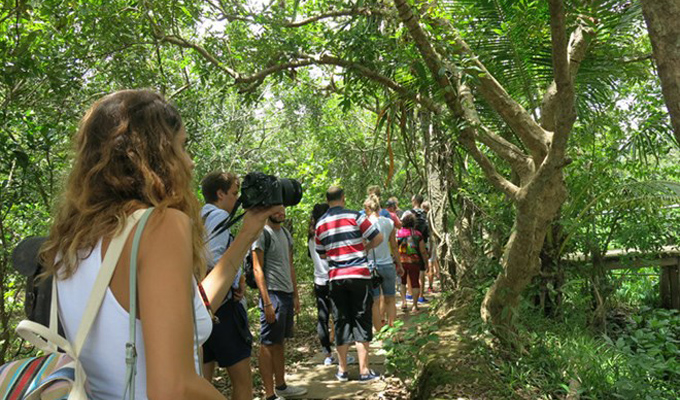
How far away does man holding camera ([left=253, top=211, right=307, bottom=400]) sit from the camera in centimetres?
505

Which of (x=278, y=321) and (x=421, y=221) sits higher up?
(x=421, y=221)

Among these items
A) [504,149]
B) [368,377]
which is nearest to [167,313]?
[504,149]

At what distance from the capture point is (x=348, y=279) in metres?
5.55

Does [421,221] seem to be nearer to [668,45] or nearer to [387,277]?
[387,277]

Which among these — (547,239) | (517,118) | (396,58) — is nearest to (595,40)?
(517,118)

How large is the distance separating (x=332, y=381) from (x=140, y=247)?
4.85 m

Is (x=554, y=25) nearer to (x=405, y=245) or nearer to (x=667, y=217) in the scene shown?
(x=667, y=217)

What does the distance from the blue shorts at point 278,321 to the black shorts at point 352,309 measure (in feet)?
1.66

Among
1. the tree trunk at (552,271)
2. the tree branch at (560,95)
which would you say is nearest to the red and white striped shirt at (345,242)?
the tree branch at (560,95)

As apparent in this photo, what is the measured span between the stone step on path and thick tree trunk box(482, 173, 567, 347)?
1.30m

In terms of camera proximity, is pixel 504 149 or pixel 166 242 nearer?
pixel 166 242

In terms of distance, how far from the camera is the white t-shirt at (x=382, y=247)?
733cm

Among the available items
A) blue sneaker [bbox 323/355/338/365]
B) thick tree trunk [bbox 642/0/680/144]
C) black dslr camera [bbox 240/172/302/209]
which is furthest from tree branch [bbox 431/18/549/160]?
blue sneaker [bbox 323/355/338/365]

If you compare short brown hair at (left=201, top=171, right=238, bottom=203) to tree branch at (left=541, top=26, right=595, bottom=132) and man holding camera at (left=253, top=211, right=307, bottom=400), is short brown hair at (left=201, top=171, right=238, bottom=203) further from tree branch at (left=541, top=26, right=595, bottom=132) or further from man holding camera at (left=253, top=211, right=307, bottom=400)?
tree branch at (left=541, top=26, right=595, bottom=132)
